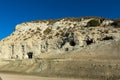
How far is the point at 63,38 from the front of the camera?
8344cm

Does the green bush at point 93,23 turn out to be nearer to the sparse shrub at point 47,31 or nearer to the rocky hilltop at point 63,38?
the rocky hilltop at point 63,38

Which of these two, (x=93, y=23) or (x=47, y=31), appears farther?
(x=47, y=31)

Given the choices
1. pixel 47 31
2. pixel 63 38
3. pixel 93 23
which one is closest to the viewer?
pixel 93 23

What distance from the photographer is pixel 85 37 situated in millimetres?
75812

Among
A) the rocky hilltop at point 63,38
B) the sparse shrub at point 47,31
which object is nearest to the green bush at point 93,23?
the rocky hilltop at point 63,38

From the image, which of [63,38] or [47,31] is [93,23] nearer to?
[63,38]

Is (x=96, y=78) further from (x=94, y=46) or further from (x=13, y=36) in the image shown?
(x=13, y=36)

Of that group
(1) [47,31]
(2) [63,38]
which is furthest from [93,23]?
(1) [47,31]

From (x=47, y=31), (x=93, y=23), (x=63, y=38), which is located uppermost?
(x=47, y=31)

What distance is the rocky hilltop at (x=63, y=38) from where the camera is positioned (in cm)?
6644

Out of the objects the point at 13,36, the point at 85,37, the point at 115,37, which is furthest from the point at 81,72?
the point at 13,36

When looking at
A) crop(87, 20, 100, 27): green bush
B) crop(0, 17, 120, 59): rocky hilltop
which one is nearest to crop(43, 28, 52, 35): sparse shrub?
crop(0, 17, 120, 59): rocky hilltop

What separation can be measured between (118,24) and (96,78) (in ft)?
83.6

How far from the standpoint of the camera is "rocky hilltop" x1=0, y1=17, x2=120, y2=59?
2616 inches
